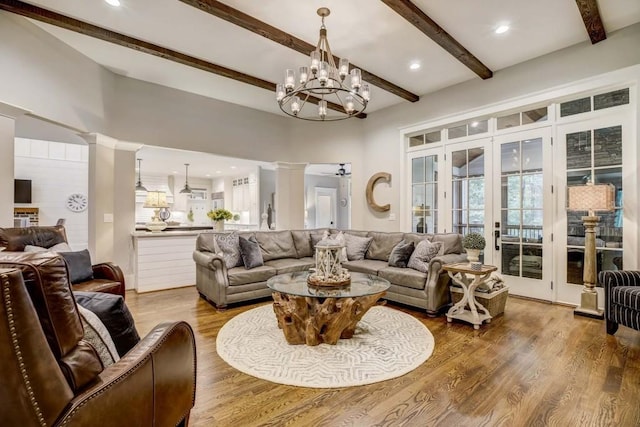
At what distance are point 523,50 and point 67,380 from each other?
5.19 meters

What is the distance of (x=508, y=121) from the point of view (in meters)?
4.55

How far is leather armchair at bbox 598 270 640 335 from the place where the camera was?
2.70 m

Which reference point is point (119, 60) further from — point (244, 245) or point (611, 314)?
point (611, 314)

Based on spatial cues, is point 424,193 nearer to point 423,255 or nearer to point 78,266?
point 423,255

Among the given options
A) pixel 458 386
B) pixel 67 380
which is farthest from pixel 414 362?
pixel 67 380

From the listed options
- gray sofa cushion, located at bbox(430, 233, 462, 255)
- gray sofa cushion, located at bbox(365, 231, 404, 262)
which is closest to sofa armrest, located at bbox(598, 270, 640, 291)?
gray sofa cushion, located at bbox(430, 233, 462, 255)

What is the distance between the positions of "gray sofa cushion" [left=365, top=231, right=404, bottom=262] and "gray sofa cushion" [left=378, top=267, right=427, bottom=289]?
0.62m

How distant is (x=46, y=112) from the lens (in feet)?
11.8

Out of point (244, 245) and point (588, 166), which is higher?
point (588, 166)

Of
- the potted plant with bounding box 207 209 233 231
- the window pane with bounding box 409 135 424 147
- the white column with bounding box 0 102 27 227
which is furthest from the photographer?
the window pane with bounding box 409 135 424 147

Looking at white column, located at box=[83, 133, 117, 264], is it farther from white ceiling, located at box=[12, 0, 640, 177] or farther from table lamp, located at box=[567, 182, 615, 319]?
table lamp, located at box=[567, 182, 615, 319]

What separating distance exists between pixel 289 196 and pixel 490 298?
4.01 m

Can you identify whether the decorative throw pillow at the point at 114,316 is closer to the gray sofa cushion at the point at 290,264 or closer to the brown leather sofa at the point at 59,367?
the brown leather sofa at the point at 59,367

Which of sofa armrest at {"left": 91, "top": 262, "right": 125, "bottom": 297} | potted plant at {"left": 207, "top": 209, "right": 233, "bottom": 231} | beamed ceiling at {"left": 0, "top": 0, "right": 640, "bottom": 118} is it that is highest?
beamed ceiling at {"left": 0, "top": 0, "right": 640, "bottom": 118}
